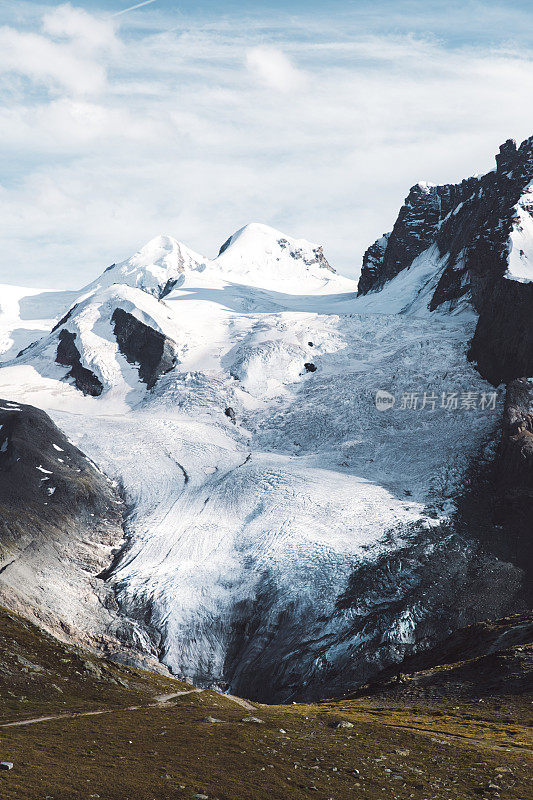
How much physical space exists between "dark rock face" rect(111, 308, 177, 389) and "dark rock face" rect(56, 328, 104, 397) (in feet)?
36.2

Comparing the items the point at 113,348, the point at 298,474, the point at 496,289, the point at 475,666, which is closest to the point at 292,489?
the point at 298,474

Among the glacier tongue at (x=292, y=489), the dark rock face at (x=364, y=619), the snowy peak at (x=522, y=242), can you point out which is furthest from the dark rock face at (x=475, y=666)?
the snowy peak at (x=522, y=242)

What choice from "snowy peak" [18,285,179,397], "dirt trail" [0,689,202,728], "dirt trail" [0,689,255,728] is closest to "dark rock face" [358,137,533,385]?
"snowy peak" [18,285,179,397]

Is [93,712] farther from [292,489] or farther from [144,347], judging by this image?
[144,347]

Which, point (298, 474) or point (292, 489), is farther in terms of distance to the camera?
point (298, 474)

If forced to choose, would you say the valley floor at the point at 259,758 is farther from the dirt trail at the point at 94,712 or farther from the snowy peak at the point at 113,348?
the snowy peak at the point at 113,348

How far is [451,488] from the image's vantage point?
10906 centimetres

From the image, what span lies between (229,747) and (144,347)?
490 ft

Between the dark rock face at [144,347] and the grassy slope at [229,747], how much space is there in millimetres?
119754

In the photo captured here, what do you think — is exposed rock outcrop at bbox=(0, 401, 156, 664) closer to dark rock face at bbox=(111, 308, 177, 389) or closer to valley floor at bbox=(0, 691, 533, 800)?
valley floor at bbox=(0, 691, 533, 800)

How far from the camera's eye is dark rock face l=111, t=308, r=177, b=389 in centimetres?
16950

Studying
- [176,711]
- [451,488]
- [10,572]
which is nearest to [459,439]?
[451,488]

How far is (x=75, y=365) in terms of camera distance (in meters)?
177

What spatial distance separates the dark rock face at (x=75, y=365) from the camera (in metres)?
169
